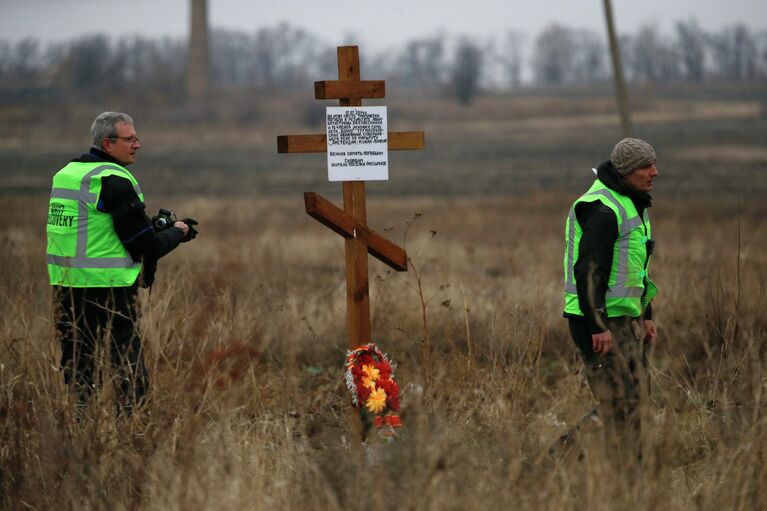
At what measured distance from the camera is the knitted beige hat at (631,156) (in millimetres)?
5691

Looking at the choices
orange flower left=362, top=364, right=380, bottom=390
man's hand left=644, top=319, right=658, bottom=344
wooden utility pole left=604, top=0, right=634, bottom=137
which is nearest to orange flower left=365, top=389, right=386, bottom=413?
orange flower left=362, top=364, right=380, bottom=390

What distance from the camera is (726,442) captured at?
558 cm

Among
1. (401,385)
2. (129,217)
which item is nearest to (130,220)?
(129,217)

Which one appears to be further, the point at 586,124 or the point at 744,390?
the point at 586,124

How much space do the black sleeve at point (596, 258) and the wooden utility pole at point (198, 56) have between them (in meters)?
68.0

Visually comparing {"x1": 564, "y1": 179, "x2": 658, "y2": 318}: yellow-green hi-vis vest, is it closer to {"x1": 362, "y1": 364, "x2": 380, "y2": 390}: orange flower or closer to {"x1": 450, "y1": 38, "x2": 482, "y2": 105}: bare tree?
{"x1": 362, "y1": 364, "x2": 380, "y2": 390}: orange flower

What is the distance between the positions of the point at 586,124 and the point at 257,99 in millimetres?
25304

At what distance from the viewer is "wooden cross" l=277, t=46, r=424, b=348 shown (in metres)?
6.32

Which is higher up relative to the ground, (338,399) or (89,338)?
(89,338)

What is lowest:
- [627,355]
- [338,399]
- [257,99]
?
[338,399]

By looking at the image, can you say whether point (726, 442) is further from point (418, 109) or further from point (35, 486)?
point (418, 109)

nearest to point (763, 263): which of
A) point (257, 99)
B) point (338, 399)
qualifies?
point (338, 399)

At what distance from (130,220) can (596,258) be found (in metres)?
2.50

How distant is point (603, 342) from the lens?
18.3 ft
